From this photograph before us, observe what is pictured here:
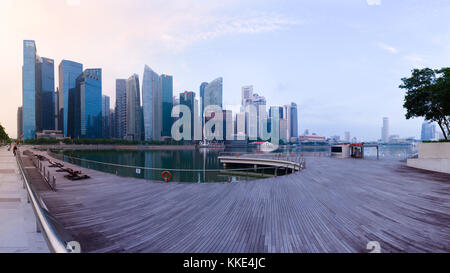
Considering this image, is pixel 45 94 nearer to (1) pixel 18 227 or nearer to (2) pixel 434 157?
(1) pixel 18 227

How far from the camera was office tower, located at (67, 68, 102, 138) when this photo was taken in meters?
169

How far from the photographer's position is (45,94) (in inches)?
7426

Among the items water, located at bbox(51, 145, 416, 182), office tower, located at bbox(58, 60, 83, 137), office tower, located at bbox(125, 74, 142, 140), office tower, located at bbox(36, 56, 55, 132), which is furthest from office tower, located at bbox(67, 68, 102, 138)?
water, located at bbox(51, 145, 416, 182)

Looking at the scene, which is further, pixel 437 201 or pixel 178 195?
pixel 178 195

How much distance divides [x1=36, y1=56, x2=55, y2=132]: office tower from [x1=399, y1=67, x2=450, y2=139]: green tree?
26418 cm

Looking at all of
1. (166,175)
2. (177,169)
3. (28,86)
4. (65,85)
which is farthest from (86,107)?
(166,175)

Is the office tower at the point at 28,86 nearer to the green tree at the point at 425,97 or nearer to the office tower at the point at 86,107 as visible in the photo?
the office tower at the point at 86,107

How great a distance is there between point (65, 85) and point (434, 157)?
258099 millimetres

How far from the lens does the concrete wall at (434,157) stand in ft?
44.8

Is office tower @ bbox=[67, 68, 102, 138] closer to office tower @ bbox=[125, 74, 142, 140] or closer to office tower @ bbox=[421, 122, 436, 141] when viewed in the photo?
office tower @ bbox=[125, 74, 142, 140]

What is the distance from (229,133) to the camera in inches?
7564
